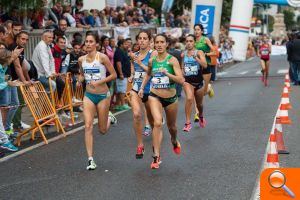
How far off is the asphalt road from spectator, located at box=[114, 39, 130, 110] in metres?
3.43

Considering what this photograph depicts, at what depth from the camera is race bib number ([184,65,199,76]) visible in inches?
490

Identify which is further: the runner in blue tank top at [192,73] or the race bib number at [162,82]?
the runner in blue tank top at [192,73]

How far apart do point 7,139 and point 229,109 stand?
270 inches

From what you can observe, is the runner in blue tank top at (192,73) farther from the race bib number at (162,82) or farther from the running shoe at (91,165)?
the running shoe at (91,165)

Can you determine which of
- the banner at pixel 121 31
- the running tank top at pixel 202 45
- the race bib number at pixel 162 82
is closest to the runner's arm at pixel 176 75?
the race bib number at pixel 162 82

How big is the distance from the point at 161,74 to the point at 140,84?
3.64ft

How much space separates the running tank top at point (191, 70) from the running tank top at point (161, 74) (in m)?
3.25

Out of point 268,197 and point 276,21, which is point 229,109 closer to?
point 268,197

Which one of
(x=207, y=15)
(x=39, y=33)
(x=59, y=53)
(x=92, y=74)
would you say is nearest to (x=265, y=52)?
(x=207, y=15)

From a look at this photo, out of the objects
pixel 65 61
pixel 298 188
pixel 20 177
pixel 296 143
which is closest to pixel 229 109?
pixel 65 61

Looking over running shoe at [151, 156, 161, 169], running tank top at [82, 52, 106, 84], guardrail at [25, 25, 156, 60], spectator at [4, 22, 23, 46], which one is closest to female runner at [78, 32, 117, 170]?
running tank top at [82, 52, 106, 84]

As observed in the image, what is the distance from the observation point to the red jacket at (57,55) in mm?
14398

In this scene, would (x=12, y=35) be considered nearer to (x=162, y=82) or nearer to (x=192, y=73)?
(x=192, y=73)

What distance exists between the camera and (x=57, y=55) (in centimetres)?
1448
